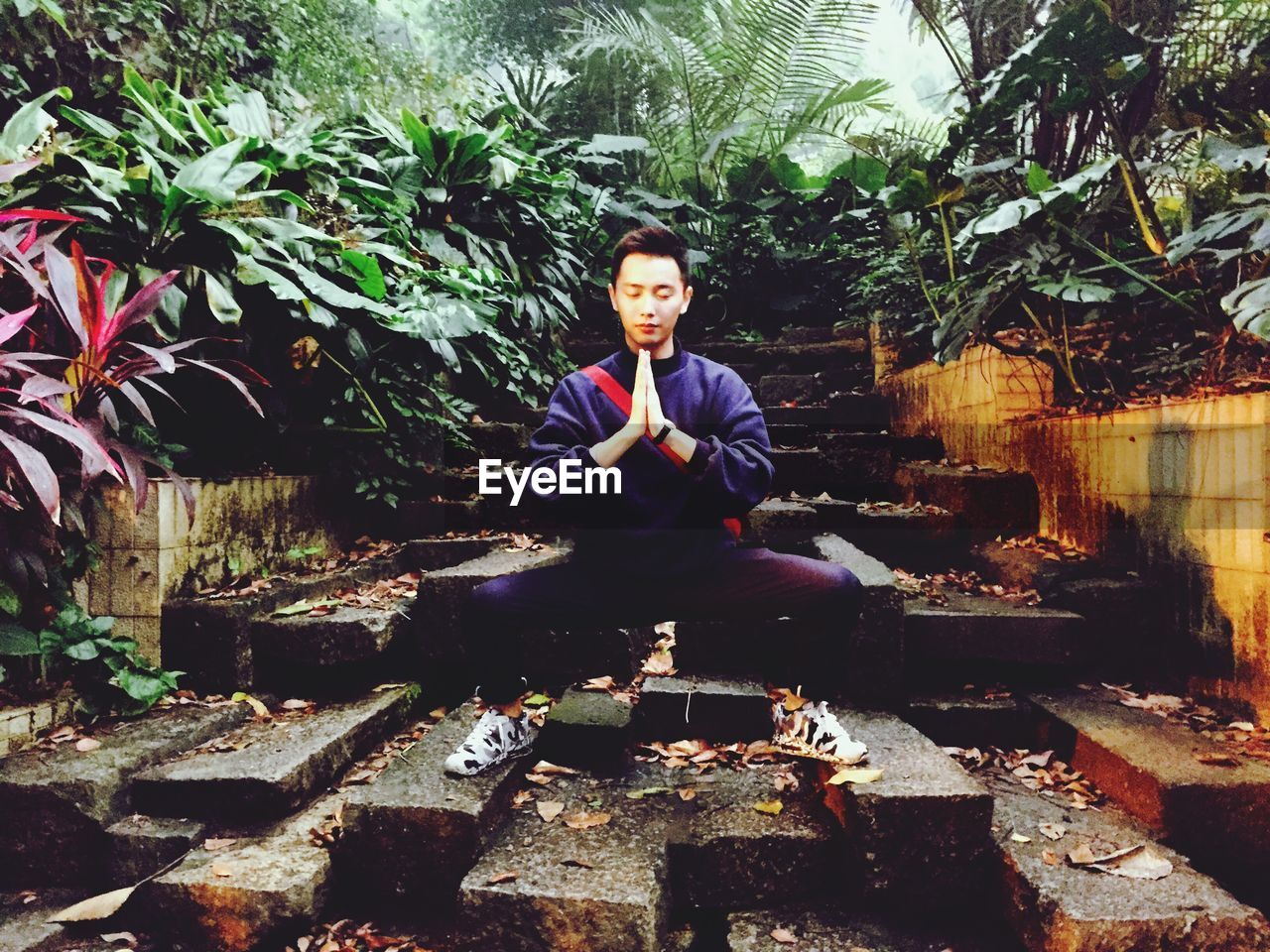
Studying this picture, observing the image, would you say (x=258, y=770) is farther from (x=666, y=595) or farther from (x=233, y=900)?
(x=666, y=595)

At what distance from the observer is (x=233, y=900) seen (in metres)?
1.82

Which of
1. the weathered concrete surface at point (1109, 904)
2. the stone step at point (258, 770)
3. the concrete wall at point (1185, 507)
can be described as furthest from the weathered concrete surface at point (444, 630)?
the concrete wall at point (1185, 507)

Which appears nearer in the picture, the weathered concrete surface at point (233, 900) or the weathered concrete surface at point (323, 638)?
the weathered concrete surface at point (233, 900)

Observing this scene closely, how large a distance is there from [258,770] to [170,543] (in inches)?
39.3

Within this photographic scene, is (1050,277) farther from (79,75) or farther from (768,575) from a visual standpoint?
(79,75)

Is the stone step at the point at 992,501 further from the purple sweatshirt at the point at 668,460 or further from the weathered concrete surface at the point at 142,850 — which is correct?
the weathered concrete surface at the point at 142,850

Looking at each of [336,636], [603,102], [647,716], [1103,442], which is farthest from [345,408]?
[603,102]

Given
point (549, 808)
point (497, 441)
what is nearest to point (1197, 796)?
point (549, 808)

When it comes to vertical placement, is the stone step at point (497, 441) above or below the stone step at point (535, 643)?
above

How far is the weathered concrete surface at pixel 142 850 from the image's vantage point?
2033 millimetres

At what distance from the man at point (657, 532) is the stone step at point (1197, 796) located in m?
0.74

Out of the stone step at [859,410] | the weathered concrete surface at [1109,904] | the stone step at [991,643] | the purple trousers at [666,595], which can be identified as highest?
the stone step at [859,410]

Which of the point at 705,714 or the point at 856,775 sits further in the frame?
the point at 705,714

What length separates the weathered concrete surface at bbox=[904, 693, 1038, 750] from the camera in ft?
8.42
